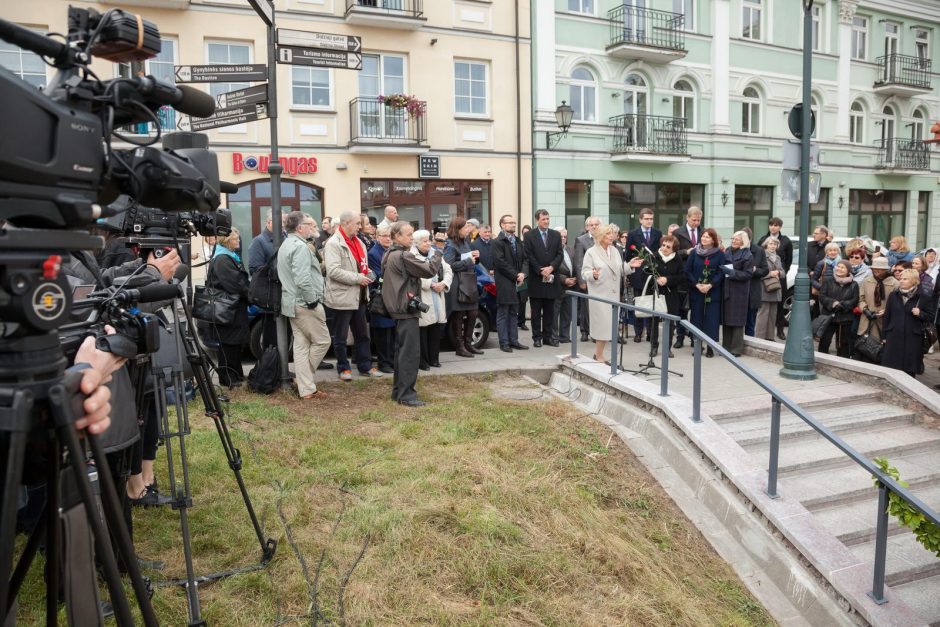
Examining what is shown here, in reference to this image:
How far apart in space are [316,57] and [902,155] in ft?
86.5

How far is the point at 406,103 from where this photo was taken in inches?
690

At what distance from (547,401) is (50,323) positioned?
664 centimetres

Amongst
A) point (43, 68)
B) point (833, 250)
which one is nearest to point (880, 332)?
point (833, 250)

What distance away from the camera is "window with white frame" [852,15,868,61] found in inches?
984

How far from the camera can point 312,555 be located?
4156 millimetres

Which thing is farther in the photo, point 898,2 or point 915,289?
point 898,2

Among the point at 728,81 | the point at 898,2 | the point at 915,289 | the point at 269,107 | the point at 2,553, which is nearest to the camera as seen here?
the point at 2,553

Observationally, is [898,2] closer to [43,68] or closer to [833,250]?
[833,250]

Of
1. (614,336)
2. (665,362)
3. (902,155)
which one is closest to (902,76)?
(902,155)

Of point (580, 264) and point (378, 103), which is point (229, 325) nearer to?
point (580, 264)

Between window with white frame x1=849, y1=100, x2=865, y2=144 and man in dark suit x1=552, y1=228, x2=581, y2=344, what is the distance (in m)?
19.3

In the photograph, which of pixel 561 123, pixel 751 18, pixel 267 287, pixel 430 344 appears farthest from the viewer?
pixel 751 18

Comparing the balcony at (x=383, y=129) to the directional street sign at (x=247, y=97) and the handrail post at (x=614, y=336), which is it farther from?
the handrail post at (x=614, y=336)

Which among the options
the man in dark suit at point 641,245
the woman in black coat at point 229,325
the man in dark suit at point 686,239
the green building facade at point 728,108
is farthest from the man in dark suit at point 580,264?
the green building facade at point 728,108
